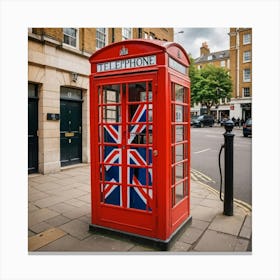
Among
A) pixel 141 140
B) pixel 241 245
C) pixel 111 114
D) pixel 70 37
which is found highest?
pixel 70 37

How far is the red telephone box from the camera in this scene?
267cm

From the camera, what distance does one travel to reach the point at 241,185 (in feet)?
18.2

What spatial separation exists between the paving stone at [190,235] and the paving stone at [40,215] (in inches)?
82.4

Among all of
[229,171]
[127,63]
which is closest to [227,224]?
[229,171]

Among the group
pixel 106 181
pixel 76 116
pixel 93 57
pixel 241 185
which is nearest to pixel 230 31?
pixel 93 57

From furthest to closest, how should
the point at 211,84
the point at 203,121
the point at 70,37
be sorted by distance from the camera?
the point at 211,84 → the point at 203,121 → the point at 70,37

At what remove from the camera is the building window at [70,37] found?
751cm

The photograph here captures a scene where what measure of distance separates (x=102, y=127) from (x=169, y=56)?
119 cm

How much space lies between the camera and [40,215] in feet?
12.8

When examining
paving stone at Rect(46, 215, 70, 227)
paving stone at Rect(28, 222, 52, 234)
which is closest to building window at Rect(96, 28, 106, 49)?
paving stone at Rect(46, 215, 70, 227)

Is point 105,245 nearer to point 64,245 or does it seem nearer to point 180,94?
point 64,245

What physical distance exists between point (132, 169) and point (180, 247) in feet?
3.55

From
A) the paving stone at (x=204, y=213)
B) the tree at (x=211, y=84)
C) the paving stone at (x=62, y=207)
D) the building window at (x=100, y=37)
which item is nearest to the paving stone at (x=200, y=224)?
the paving stone at (x=204, y=213)

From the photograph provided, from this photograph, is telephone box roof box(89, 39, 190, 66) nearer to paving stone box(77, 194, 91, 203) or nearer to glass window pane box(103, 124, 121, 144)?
glass window pane box(103, 124, 121, 144)
